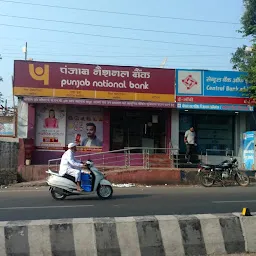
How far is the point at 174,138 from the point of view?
800 inches

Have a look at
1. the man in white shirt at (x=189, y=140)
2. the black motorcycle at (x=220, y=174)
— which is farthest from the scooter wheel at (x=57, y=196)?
the man in white shirt at (x=189, y=140)

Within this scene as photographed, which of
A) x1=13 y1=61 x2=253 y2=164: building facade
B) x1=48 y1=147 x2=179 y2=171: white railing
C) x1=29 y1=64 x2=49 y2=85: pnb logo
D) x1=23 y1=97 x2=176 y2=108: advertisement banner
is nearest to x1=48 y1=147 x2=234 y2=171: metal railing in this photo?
x1=48 y1=147 x2=179 y2=171: white railing

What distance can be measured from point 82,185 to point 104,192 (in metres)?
0.70

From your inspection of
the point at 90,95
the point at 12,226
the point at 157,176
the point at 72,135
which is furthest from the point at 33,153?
the point at 12,226

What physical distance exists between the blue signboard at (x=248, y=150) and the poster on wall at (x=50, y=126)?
911 cm

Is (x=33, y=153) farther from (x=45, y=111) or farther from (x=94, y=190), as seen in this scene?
(x=94, y=190)

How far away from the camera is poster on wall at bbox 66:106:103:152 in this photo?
20.0 metres

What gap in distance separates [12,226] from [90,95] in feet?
47.9

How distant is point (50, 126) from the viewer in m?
19.7

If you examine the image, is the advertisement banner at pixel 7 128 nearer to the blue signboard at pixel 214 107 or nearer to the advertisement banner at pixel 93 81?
the advertisement banner at pixel 93 81

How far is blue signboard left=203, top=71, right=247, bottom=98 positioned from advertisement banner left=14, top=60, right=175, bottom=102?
1.77 m

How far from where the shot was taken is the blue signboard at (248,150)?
19.3m

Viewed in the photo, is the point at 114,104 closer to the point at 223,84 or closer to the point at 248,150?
the point at 223,84

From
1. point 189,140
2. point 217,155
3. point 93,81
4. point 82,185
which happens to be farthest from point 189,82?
point 82,185
